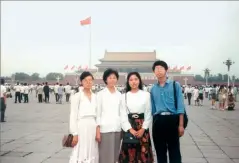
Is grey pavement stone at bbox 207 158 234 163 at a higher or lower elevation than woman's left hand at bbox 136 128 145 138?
lower

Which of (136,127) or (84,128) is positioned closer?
(136,127)

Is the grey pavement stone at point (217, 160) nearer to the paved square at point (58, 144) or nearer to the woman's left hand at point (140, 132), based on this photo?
the paved square at point (58, 144)

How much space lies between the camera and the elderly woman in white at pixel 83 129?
3.54 meters

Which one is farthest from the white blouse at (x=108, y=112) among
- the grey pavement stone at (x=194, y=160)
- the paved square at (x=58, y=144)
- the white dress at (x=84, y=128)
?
the grey pavement stone at (x=194, y=160)

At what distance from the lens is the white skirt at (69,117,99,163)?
139 inches

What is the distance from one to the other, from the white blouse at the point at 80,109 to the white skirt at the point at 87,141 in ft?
0.15

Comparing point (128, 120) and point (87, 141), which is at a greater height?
point (128, 120)

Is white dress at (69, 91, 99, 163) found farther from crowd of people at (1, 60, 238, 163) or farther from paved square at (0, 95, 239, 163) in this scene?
paved square at (0, 95, 239, 163)

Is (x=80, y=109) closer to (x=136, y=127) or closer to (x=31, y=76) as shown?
(x=136, y=127)

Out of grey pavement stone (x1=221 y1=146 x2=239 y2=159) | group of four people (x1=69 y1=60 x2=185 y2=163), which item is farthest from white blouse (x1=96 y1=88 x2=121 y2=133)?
grey pavement stone (x1=221 y1=146 x2=239 y2=159)

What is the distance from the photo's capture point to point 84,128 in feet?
11.6

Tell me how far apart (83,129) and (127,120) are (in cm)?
49

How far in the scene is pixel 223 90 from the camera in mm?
13562

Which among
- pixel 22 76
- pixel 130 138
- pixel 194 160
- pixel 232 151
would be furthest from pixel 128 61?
pixel 130 138
